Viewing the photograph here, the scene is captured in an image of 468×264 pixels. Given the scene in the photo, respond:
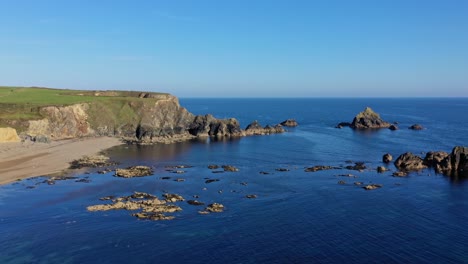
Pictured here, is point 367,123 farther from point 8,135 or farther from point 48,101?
point 8,135

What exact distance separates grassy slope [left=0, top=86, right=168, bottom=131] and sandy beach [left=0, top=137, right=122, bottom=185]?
1206 centimetres

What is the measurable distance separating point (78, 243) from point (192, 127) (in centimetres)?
10595

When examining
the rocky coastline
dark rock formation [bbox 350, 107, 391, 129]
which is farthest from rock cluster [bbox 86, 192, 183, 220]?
dark rock formation [bbox 350, 107, 391, 129]

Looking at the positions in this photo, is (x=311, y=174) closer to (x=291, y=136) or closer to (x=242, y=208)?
(x=242, y=208)

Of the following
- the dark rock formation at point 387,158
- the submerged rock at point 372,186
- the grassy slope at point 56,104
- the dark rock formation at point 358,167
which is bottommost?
the submerged rock at point 372,186

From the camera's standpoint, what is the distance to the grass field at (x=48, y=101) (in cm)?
12661

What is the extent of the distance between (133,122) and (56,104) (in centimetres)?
2536

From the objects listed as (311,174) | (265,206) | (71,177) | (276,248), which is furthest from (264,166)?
(276,248)

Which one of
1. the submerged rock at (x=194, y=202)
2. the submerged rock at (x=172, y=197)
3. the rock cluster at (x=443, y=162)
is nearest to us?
the submerged rock at (x=194, y=202)

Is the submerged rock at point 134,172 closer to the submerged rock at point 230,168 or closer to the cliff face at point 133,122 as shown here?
the submerged rock at point 230,168

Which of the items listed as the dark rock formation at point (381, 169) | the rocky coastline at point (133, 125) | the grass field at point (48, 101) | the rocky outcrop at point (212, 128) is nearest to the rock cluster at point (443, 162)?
the dark rock formation at point (381, 169)

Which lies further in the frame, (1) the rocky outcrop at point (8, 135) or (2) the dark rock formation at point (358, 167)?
(1) the rocky outcrop at point (8, 135)

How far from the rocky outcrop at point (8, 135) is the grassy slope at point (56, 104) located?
489 centimetres

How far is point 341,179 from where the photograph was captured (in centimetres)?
8525
